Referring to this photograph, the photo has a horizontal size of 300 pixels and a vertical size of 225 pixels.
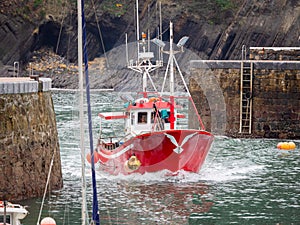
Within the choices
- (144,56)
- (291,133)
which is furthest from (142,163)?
(291,133)

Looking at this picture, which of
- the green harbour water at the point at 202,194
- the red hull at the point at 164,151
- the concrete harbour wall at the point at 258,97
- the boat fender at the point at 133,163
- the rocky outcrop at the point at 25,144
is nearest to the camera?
the rocky outcrop at the point at 25,144

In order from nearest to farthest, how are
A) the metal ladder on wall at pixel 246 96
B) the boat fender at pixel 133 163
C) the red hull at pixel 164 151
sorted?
1. the red hull at pixel 164 151
2. the boat fender at pixel 133 163
3. the metal ladder on wall at pixel 246 96

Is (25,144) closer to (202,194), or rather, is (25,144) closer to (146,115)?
(202,194)

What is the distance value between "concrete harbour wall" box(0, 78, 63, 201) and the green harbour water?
529 mm

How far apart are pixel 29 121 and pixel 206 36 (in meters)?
64.9

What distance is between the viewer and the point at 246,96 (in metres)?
39.7

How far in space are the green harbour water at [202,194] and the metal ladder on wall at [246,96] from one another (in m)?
3.51

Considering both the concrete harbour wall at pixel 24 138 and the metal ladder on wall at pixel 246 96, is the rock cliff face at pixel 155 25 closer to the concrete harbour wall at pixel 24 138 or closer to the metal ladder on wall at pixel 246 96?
the metal ladder on wall at pixel 246 96

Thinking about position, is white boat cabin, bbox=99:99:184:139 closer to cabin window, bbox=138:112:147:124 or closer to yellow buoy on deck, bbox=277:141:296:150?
cabin window, bbox=138:112:147:124

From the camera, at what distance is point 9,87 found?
22.8m

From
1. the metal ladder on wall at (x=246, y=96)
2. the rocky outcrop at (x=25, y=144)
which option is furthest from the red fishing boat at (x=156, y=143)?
the metal ladder on wall at (x=246, y=96)

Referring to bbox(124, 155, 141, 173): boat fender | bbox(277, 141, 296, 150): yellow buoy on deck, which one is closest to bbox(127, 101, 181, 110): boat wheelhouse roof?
bbox(124, 155, 141, 173): boat fender

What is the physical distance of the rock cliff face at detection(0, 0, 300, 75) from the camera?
268 feet

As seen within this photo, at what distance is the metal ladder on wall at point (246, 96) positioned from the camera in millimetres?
39594
